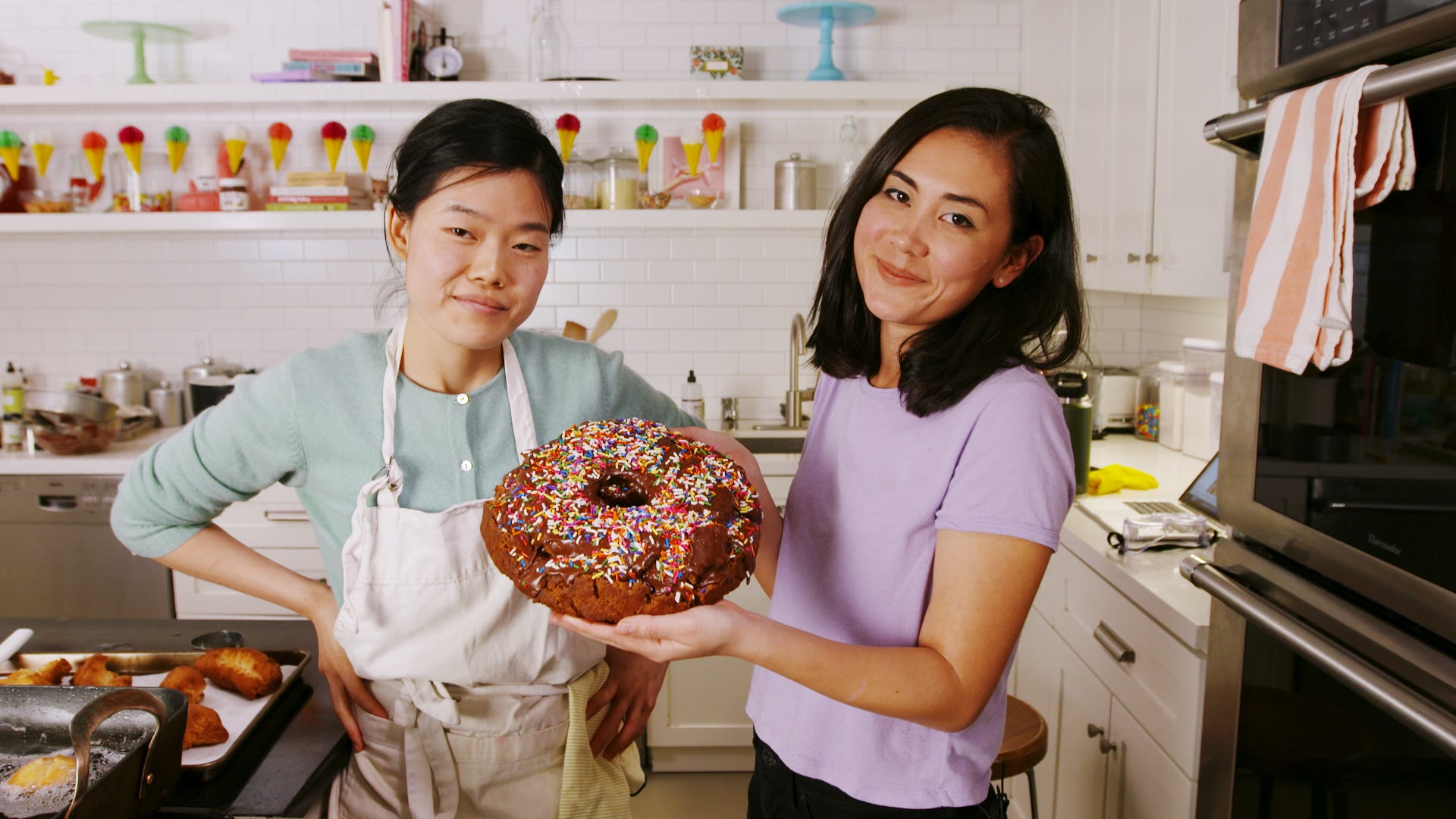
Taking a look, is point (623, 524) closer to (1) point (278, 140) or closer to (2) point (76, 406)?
(2) point (76, 406)

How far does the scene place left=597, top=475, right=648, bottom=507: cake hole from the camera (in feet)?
3.96

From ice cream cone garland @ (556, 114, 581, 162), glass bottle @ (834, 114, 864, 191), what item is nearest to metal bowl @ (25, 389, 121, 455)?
ice cream cone garland @ (556, 114, 581, 162)

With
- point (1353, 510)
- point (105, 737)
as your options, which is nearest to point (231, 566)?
point (105, 737)

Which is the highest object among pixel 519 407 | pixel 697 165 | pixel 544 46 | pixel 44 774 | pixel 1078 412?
pixel 544 46

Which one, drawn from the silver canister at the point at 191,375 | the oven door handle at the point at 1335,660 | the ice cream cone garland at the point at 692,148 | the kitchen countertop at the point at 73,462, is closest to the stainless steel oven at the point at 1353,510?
the oven door handle at the point at 1335,660

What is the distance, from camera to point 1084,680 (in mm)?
2217

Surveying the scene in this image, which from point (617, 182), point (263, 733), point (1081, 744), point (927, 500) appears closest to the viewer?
point (927, 500)

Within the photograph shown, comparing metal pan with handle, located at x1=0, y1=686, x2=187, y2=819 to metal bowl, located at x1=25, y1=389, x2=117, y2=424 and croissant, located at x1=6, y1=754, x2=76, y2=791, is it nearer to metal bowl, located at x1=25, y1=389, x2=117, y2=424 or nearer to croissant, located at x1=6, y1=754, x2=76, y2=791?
croissant, located at x1=6, y1=754, x2=76, y2=791

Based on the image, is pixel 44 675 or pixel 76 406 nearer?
pixel 44 675

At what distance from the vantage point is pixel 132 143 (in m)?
3.61

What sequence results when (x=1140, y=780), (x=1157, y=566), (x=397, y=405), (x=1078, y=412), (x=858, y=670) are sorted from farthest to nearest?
(x=1078, y=412) → (x=1157, y=566) → (x=1140, y=780) → (x=397, y=405) → (x=858, y=670)

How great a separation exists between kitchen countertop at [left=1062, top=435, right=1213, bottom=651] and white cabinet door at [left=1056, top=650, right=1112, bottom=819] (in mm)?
254

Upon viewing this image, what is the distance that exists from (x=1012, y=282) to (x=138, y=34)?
359cm

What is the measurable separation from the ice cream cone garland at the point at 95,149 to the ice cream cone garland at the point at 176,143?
206 millimetres
